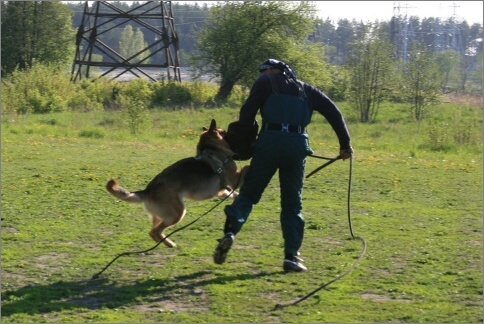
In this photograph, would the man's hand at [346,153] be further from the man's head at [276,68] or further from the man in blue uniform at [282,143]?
the man's head at [276,68]

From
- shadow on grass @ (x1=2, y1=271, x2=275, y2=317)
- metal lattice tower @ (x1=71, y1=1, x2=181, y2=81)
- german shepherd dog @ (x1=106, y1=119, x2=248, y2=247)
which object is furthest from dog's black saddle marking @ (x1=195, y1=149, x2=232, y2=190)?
Result: metal lattice tower @ (x1=71, y1=1, x2=181, y2=81)

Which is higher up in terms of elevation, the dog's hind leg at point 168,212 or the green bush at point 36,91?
the dog's hind leg at point 168,212

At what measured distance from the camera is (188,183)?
26.1 feet

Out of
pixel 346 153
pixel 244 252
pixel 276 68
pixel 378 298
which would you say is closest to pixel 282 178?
pixel 346 153

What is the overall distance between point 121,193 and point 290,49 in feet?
119

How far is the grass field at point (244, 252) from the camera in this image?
20.4 feet

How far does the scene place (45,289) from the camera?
6734mm

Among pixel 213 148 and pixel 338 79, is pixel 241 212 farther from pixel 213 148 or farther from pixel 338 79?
pixel 338 79

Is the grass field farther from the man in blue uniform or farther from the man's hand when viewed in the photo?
the man's hand

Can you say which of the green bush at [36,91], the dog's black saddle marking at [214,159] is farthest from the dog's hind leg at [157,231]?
the green bush at [36,91]

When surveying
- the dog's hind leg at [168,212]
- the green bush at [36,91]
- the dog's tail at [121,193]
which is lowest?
the green bush at [36,91]

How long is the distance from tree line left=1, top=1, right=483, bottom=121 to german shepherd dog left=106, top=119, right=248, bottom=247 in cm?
2705

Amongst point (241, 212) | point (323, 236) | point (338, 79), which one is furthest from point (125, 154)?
point (338, 79)

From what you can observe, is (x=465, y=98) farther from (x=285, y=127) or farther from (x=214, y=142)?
(x=285, y=127)
